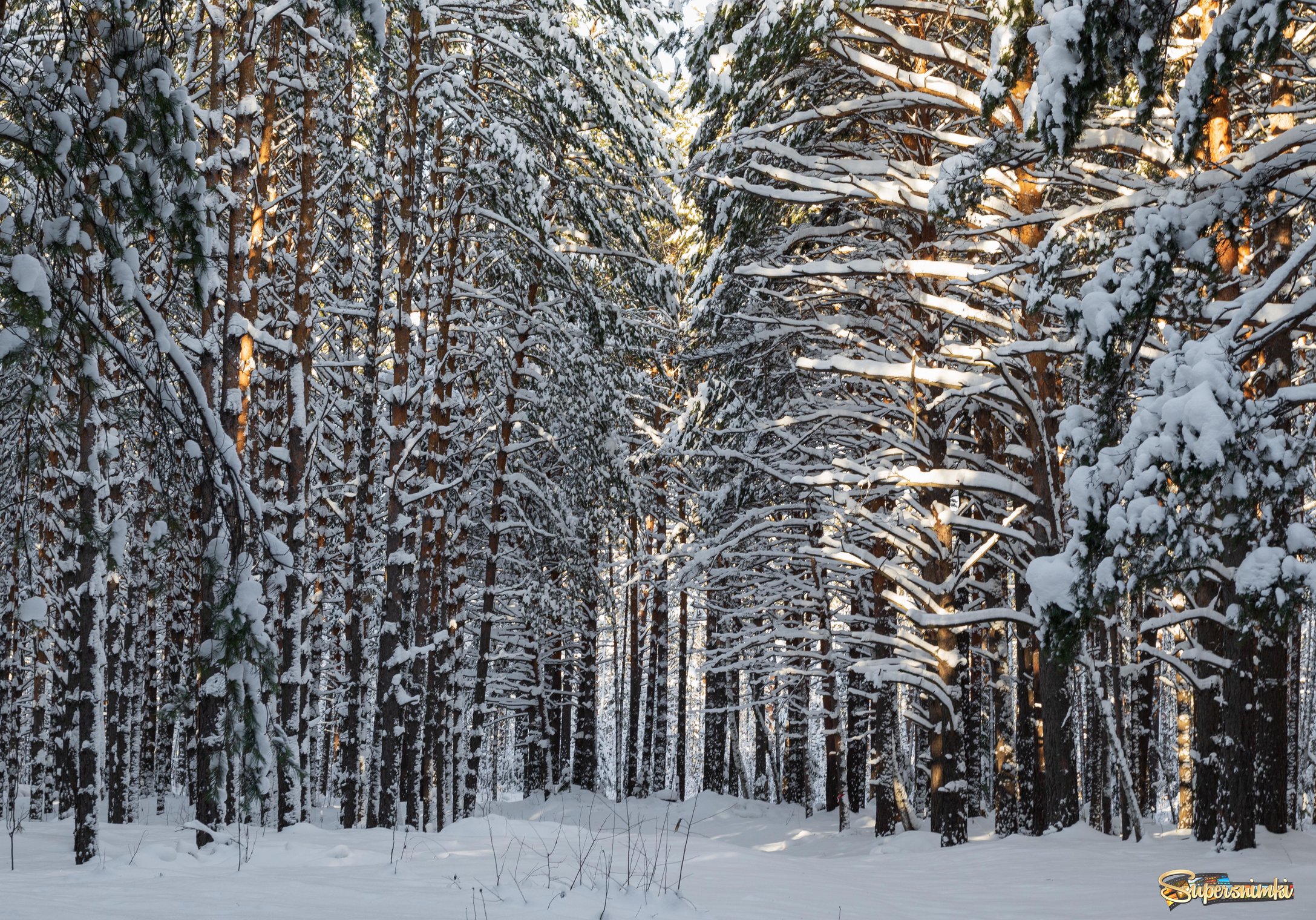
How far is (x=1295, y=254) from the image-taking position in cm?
537

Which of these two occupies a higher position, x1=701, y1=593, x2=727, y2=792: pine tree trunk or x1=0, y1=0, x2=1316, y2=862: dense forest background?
x1=0, y1=0, x2=1316, y2=862: dense forest background

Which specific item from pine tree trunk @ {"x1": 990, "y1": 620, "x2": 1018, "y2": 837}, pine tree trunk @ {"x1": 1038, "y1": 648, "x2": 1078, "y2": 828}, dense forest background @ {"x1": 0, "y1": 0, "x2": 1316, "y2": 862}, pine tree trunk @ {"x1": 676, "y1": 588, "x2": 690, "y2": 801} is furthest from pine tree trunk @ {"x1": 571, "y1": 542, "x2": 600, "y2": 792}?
pine tree trunk @ {"x1": 1038, "y1": 648, "x2": 1078, "y2": 828}

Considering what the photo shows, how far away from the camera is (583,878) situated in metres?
6.78

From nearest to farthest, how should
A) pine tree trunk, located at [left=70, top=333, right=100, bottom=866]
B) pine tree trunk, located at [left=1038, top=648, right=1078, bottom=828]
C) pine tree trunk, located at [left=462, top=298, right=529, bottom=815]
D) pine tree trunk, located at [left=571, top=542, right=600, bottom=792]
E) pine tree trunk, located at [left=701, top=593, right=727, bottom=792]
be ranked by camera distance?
1. pine tree trunk, located at [left=70, top=333, right=100, bottom=866]
2. pine tree trunk, located at [left=1038, top=648, right=1078, bottom=828]
3. pine tree trunk, located at [left=462, top=298, right=529, bottom=815]
4. pine tree trunk, located at [left=571, top=542, right=600, bottom=792]
5. pine tree trunk, located at [left=701, top=593, right=727, bottom=792]

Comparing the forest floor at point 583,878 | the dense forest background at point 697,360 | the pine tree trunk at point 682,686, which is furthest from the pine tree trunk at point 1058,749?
the pine tree trunk at point 682,686

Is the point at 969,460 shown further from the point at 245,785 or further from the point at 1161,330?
the point at 245,785

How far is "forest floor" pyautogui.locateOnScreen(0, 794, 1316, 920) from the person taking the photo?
524 cm

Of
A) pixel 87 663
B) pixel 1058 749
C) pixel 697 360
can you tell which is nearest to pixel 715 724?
pixel 697 360

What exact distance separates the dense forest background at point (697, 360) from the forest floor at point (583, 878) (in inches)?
29.3

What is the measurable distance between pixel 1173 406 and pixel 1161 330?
5724 millimetres

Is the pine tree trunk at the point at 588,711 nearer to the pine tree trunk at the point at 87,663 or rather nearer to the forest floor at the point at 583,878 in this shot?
the forest floor at the point at 583,878

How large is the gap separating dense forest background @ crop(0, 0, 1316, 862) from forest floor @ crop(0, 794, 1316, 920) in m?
0.74

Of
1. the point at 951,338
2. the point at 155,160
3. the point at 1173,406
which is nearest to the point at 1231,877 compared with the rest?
the point at 1173,406

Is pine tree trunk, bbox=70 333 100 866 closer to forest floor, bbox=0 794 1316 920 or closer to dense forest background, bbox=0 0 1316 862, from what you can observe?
dense forest background, bbox=0 0 1316 862
